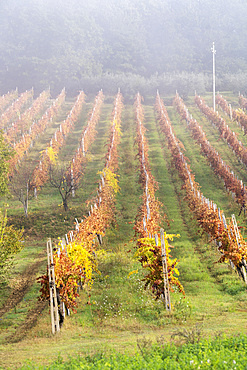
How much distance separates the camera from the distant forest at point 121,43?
245ft

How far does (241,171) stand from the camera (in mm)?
29781

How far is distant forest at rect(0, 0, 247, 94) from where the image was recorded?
245 feet

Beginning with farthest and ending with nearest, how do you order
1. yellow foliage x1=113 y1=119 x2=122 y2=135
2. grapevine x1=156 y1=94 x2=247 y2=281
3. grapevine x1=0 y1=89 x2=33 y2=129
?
grapevine x1=0 y1=89 x2=33 y2=129
yellow foliage x1=113 y1=119 x2=122 y2=135
grapevine x1=156 y1=94 x2=247 y2=281

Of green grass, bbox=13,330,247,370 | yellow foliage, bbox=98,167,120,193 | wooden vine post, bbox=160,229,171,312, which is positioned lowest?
green grass, bbox=13,330,247,370

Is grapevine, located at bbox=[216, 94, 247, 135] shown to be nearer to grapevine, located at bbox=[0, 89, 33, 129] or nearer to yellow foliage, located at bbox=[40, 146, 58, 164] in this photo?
yellow foliage, located at bbox=[40, 146, 58, 164]

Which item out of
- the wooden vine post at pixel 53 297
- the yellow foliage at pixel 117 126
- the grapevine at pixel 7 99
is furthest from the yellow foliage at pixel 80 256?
the grapevine at pixel 7 99

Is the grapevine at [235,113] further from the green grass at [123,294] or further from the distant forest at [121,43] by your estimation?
the green grass at [123,294]

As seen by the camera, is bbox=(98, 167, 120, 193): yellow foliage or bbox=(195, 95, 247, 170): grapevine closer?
bbox=(98, 167, 120, 193): yellow foliage

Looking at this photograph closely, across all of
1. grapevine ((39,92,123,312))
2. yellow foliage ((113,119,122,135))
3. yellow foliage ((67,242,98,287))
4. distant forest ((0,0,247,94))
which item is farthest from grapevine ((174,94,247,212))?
distant forest ((0,0,247,94))

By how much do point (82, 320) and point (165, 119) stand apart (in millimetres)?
36370

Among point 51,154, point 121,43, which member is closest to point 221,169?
point 51,154

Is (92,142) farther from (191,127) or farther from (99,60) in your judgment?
(99,60)

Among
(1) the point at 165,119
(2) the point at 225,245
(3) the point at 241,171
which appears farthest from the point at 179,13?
(2) the point at 225,245

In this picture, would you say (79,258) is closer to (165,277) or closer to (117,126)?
(165,277)
